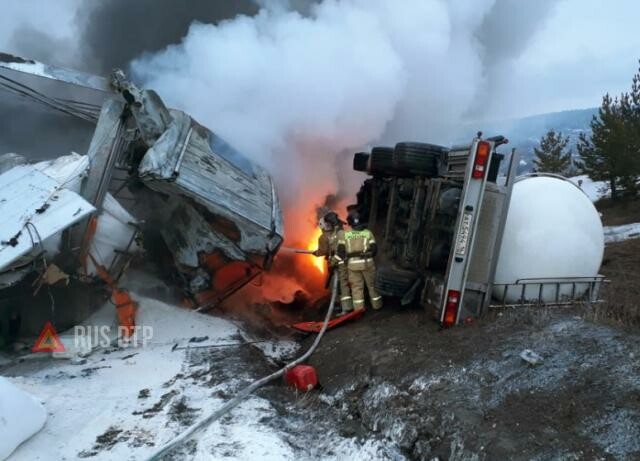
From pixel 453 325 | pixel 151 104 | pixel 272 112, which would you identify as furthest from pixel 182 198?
pixel 453 325

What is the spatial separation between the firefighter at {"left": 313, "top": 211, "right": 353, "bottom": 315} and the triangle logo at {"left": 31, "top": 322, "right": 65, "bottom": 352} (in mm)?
3165

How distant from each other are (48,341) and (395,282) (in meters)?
3.68

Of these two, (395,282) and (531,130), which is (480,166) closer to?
(395,282)

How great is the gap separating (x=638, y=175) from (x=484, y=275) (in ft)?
52.6

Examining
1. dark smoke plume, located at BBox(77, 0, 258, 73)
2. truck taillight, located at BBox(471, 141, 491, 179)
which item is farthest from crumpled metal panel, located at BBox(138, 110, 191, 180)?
dark smoke plume, located at BBox(77, 0, 258, 73)

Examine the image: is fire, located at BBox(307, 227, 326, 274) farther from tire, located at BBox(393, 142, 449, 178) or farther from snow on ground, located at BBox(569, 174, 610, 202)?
snow on ground, located at BBox(569, 174, 610, 202)

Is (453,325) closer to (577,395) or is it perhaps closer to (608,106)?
(577,395)

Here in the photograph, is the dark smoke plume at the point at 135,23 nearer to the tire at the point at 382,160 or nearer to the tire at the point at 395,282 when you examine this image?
the tire at the point at 382,160

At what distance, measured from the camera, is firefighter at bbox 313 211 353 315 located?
647 centimetres

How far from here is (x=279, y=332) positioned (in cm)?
643

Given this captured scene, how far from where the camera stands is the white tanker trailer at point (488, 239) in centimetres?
485

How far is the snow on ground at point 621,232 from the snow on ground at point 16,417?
1512 centimetres

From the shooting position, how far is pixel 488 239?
4.95 metres

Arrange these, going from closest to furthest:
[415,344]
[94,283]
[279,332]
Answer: [415,344] < [94,283] < [279,332]
